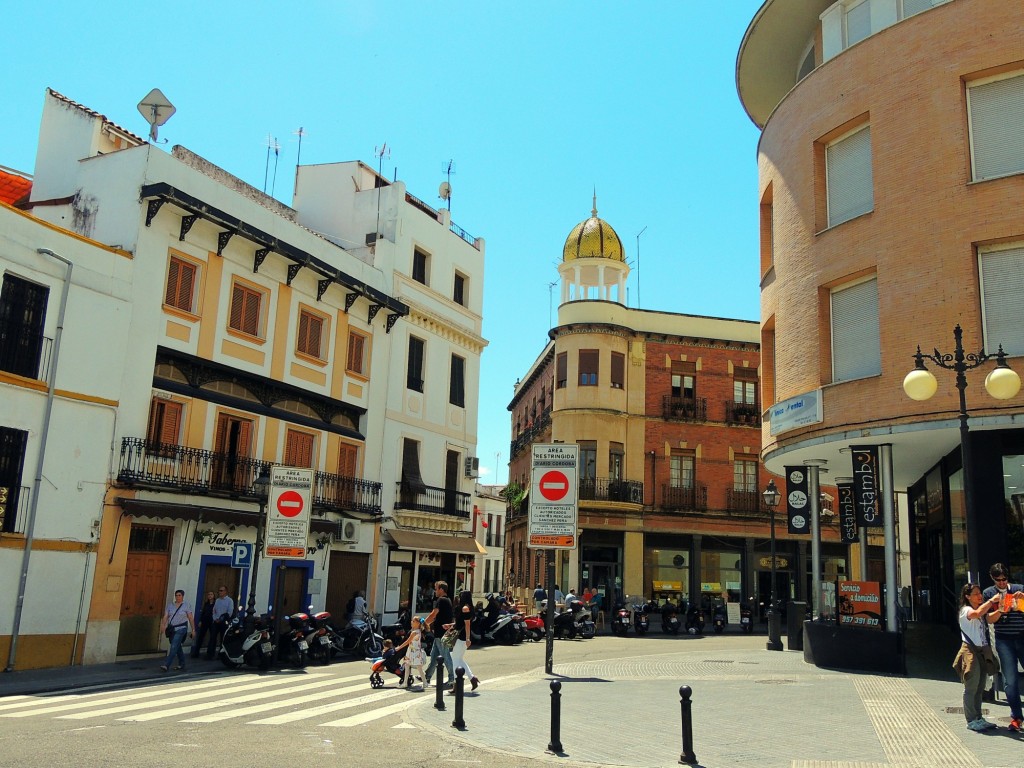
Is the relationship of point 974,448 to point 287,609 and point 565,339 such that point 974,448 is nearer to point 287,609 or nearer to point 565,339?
point 287,609

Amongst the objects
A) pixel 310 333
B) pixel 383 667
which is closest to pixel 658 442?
pixel 310 333

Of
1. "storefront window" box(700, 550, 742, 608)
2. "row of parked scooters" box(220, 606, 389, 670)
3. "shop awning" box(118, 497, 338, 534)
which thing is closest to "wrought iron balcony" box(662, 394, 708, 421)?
"storefront window" box(700, 550, 742, 608)

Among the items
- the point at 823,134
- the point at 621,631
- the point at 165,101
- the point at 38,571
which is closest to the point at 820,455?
the point at 823,134

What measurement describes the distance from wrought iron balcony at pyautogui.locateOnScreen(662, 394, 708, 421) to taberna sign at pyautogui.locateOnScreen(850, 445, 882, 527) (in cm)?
2364

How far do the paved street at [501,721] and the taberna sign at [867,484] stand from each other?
3288 millimetres

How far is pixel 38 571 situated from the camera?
17750mm

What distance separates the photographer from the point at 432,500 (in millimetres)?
30484

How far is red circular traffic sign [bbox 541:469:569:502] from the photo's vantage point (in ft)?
54.1

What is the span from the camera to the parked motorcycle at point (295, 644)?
18.4 meters

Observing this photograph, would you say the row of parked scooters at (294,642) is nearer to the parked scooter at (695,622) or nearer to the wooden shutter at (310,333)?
the wooden shutter at (310,333)

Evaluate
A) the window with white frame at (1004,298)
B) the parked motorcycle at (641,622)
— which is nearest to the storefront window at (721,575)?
the parked motorcycle at (641,622)

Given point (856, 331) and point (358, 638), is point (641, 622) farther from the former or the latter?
point (856, 331)

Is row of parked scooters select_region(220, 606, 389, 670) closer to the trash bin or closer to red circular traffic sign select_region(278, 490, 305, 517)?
red circular traffic sign select_region(278, 490, 305, 517)

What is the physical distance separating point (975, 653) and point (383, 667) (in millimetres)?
9155
